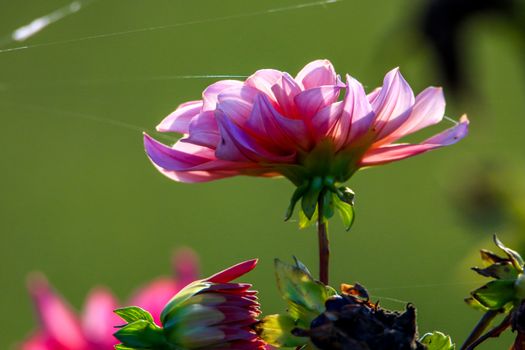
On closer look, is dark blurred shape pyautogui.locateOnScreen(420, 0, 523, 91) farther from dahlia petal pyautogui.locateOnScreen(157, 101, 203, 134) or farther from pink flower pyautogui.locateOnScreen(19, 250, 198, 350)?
dahlia petal pyautogui.locateOnScreen(157, 101, 203, 134)

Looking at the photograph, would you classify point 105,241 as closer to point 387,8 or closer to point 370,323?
point 387,8

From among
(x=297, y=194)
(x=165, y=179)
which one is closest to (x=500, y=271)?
(x=297, y=194)

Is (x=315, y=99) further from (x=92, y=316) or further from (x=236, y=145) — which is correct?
(x=92, y=316)

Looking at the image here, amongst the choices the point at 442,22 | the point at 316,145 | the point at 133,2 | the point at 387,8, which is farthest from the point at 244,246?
the point at 316,145

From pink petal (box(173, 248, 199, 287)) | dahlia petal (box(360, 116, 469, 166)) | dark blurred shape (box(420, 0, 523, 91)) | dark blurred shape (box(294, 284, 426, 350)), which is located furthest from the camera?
dark blurred shape (box(420, 0, 523, 91))

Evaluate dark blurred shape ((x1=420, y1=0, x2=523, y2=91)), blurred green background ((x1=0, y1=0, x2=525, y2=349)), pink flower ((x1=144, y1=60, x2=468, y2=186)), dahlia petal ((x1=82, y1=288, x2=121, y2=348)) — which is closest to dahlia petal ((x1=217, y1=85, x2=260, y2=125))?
pink flower ((x1=144, y1=60, x2=468, y2=186))

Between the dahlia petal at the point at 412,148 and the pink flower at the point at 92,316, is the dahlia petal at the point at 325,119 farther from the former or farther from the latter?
the pink flower at the point at 92,316
